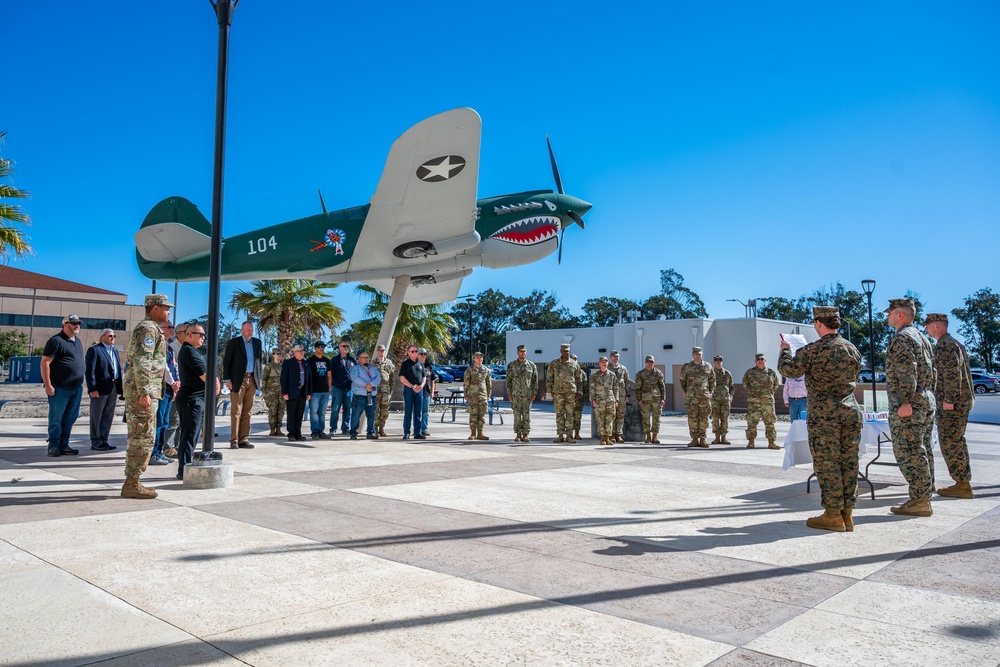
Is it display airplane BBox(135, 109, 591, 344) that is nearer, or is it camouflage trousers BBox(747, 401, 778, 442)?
camouflage trousers BBox(747, 401, 778, 442)

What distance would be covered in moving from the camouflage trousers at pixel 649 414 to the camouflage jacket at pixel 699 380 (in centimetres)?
71

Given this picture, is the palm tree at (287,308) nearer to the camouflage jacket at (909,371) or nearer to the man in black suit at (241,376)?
the man in black suit at (241,376)

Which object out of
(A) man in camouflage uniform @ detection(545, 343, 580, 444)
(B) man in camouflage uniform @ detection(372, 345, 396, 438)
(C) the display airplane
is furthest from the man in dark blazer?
(A) man in camouflage uniform @ detection(545, 343, 580, 444)

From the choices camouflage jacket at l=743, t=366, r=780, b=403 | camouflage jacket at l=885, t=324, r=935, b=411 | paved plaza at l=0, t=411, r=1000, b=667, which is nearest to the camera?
paved plaza at l=0, t=411, r=1000, b=667

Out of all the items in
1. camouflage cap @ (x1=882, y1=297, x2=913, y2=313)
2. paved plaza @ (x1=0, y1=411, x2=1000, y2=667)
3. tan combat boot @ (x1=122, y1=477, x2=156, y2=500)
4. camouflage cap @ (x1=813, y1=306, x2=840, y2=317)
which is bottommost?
paved plaza @ (x1=0, y1=411, x2=1000, y2=667)

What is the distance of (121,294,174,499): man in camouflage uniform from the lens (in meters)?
6.14

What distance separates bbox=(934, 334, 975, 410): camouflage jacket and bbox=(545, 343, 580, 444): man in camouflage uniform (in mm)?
7039

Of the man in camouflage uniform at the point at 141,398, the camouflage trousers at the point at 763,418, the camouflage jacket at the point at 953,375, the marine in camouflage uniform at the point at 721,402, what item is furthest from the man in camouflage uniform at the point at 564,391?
the man in camouflage uniform at the point at 141,398

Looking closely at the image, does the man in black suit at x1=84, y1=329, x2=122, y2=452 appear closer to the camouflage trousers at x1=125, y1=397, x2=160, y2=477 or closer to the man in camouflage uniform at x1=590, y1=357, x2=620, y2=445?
the camouflage trousers at x1=125, y1=397, x2=160, y2=477

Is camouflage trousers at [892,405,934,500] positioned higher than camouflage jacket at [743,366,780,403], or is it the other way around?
camouflage jacket at [743,366,780,403]

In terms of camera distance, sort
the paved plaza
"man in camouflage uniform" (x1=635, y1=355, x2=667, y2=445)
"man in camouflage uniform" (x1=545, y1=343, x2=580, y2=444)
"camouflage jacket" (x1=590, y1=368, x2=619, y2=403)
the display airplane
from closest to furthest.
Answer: the paved plaza → "camouflage jacket" (x1=590, y1=368, x2=619, y2=403) → the display airplane → "man in camouflage uniform" (x1=545, y1=343, x2=580, y2=444) → "man in camouflage uniform" (x1=635, y1=355, x2=667, y2=445)

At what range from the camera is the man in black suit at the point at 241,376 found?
1052 cm

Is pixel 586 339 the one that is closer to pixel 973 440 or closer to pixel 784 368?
pixel 973 440

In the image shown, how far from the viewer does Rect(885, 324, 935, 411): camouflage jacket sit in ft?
19.8
